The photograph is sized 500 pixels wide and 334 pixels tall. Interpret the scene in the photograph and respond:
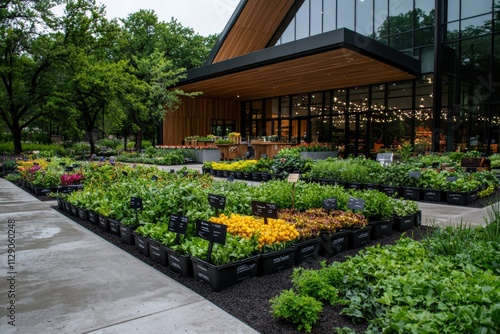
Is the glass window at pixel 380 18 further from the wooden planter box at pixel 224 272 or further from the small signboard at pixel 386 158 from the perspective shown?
the wooden planter box at pixel 224 272

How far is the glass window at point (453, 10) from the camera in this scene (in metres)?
18.7

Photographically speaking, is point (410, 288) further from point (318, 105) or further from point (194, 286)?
point (318, 105)

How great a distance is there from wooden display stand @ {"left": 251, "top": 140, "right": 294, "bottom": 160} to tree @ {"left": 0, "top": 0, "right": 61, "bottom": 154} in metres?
12.3

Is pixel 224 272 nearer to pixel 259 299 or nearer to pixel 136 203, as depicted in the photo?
pixel 259 299

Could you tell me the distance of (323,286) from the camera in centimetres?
344

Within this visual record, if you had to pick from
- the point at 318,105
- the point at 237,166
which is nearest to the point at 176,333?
the point at 237,166

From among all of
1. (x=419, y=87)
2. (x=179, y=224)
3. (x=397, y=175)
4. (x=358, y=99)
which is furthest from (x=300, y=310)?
(x=358, y=99)

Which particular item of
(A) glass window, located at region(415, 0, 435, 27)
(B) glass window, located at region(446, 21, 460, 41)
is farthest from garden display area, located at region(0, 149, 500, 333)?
(A) glass window, located at region(415, 0, 435, 27)

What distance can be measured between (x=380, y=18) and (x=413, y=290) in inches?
856

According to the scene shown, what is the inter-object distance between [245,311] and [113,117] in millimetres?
27102

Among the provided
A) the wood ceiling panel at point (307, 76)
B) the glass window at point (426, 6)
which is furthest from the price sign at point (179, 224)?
the glass window at point (426, 6)

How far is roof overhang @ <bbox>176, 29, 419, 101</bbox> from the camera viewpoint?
1513cm

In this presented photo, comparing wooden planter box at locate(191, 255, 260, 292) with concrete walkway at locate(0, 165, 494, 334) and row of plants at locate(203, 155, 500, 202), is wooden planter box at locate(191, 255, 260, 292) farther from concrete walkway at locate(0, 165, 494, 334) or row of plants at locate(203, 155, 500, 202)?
row of plants at locate(203, 155, 500, 202)

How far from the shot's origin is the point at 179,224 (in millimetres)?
4461
